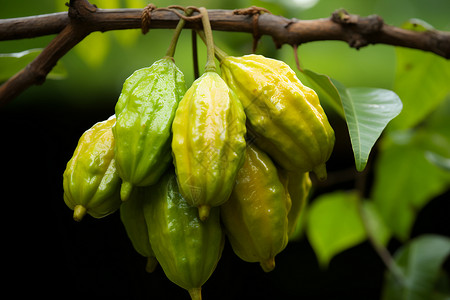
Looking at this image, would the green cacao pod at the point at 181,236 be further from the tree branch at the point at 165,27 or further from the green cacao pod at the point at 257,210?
the tree branch at the point at 165,27

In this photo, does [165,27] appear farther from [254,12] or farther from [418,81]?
[418,81]

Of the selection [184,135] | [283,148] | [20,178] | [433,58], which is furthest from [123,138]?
Answer: [20,178]

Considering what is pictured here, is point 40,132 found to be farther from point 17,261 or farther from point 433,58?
point 433,58

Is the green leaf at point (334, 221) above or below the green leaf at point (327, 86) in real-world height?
below

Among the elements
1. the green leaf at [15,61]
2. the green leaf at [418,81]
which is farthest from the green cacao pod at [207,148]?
the green leaf at [418,81]

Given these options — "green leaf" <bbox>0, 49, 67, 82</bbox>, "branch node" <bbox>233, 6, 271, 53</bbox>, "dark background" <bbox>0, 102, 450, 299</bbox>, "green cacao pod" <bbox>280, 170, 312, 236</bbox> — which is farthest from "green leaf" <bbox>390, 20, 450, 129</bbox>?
"dark background" <bbox>0, 102, 450, 299</bbox>

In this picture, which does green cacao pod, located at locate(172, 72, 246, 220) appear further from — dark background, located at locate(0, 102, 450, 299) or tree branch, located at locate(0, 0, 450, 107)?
dark background, located at locate(0, 102, 450, 299)
